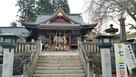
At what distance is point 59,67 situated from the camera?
10039 millimetres

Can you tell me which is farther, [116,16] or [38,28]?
[38,28]

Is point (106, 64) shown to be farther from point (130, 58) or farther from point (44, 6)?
point (44, 6)

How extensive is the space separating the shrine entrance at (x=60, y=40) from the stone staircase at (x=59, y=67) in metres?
10.9

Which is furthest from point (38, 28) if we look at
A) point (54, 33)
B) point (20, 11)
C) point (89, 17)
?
point (20, 11)

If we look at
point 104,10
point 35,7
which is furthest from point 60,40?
point 35,7

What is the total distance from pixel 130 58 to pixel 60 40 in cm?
1277

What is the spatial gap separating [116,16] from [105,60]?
779cm

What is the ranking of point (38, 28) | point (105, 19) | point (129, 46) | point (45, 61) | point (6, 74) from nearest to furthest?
point (6, 74)
point (45, 61)
point (129, 46)
point (105, 19)
point (38, 28)

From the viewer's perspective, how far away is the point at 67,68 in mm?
9930

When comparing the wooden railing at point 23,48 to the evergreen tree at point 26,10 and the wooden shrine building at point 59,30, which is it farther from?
the evergreen tree at point 26,10

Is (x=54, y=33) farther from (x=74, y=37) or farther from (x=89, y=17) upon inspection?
(x=89, y=17)

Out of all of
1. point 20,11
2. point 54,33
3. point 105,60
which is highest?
point 20,11

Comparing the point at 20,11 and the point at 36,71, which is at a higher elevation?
the point at 20,11

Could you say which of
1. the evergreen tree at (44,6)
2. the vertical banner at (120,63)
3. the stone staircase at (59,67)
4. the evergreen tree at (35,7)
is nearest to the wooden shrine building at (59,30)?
the stone staircase at (59,67)
